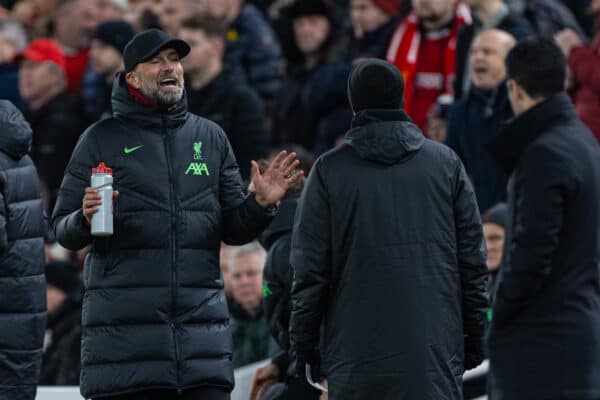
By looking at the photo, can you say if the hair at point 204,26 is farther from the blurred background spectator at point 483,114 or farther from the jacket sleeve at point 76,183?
the jacket sleeve at point 76,183

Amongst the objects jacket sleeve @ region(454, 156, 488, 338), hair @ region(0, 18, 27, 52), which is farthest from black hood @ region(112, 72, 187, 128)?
hair @ region(0, 18, 27, 52)

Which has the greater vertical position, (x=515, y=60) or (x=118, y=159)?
(x=515, y=60)

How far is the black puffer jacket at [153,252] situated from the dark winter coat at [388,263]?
48 cm

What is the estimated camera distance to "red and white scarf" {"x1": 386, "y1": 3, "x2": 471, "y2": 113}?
38.8 ft

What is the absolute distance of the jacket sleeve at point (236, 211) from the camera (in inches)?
285

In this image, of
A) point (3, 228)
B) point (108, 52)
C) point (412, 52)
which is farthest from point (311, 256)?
Answer: point (108, 52)

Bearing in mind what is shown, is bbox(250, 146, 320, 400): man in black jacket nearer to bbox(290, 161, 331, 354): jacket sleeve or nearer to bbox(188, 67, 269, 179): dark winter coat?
bbox(290, 161, 331, 354): jacket sleeve

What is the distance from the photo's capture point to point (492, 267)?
9898mm

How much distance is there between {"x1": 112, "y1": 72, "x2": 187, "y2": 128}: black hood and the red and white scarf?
4632 millimetres

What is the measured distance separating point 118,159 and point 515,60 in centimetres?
180

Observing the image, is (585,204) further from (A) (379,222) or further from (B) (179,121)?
(B) (179,121)

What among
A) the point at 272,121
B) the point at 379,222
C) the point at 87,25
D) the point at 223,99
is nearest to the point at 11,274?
the point at 379,222

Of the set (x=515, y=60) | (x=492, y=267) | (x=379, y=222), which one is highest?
(x=515, y=60)

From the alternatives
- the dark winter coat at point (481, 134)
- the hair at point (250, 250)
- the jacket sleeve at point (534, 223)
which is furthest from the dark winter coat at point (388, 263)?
the dark winter coat at point (481, 134)
